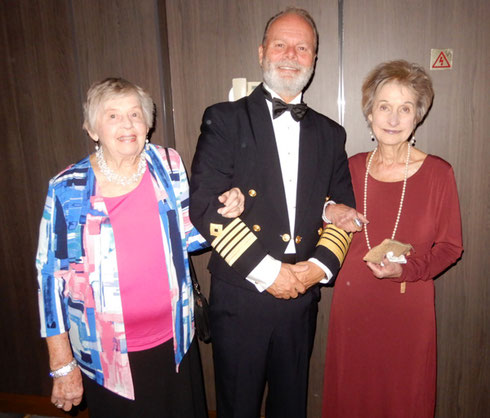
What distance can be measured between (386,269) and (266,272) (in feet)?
2.00

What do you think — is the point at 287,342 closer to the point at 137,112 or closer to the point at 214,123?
the point at 214,123

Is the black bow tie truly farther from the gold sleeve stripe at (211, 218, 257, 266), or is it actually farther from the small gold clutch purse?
the small gold clutch purse

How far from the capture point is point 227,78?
2.28m

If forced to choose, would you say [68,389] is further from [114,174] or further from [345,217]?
[345,217]

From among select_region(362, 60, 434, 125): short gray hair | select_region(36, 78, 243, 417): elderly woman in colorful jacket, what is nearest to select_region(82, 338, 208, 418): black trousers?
select_region(36, 78, 243, 417): elderly woman in colorful jacket

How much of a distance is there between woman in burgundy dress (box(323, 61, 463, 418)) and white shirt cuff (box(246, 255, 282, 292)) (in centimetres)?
53

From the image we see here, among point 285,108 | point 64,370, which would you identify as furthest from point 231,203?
point 64,370

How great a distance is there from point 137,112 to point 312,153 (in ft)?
2.56

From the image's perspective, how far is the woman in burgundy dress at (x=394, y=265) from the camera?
1.76 metres

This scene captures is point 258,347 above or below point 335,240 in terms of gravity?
below

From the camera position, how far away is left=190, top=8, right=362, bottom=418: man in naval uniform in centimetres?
151

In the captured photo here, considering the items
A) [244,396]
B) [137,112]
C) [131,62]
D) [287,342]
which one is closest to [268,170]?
[137,112]

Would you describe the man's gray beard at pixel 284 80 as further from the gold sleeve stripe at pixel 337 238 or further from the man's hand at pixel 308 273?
the man's hand at pixel 308 273

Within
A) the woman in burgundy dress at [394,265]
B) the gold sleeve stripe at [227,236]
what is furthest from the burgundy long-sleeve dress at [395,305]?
the gold sleeve stripe at [227,236]
